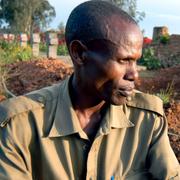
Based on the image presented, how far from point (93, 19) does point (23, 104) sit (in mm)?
473

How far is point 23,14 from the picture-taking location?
3984 cm

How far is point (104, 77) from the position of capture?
1889mm

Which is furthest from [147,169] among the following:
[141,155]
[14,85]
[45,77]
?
[14,85]

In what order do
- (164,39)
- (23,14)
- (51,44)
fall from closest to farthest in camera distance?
(51,44)
(164,39)
(23,14)

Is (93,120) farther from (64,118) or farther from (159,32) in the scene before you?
(159,32)

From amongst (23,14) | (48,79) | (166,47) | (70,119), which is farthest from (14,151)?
(23,14)

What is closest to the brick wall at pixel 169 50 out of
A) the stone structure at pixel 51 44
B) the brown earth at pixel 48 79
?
the stone structure at pixel 51 44

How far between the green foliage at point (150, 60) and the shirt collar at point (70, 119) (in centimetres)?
1069

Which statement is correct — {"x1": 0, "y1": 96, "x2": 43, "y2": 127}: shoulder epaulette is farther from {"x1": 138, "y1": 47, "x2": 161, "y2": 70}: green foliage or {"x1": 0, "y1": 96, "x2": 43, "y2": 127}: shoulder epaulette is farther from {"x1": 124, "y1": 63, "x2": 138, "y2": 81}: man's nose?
{"x1": 138, "y1": 47, "x2": 161, "y2": 70}: green foliage

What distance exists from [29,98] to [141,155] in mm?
566

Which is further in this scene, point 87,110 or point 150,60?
point 150,60

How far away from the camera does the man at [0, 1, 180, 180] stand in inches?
74.3

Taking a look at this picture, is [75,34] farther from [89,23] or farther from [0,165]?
[0,165]

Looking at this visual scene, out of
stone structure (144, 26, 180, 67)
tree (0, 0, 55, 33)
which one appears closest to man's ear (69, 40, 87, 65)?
stone structure (144, 26, 180, 67)
